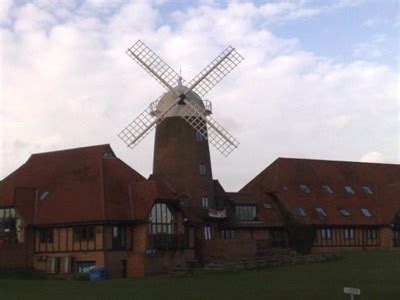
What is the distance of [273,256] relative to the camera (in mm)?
51031

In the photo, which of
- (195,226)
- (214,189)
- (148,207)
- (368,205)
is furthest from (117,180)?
(368,205)

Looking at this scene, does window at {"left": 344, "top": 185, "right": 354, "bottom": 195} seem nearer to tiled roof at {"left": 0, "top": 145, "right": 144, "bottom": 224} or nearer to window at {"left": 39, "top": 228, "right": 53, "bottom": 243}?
tiled roof at {"left": 0, "top": 145, "right": 144, "bottom": 224}

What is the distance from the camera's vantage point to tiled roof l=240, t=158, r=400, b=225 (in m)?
62.2

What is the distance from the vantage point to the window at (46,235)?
47219mm

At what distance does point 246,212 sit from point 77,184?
1628 cm

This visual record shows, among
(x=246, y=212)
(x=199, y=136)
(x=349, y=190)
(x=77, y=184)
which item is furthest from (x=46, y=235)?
(x=349, y=190)

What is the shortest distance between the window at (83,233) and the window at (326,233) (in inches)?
896

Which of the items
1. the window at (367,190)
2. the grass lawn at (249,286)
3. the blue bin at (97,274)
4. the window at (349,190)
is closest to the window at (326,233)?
the window at (349,190)

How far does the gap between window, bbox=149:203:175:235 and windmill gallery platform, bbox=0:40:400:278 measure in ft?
0.22

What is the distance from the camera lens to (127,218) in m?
46.4

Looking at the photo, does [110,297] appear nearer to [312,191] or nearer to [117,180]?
[117,180]

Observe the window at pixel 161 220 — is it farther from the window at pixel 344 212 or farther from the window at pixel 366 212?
the window at pixel 366 212

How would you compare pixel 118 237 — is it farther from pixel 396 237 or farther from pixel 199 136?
pixel 396 237

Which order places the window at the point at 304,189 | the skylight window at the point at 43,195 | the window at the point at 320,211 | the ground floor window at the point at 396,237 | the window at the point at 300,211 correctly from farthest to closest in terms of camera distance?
the ground floor window at the point at 396,237 < the window at the point at 304,189 < the window at the point at 320,211 < the window at the point at 300,211 < the skylight window at the point at 43,195
